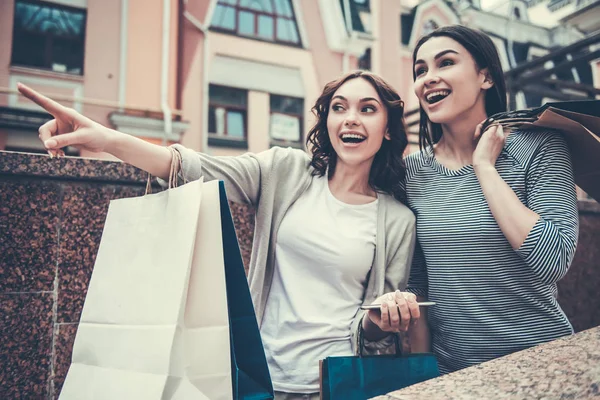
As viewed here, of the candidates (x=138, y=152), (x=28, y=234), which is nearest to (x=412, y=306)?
(x=138, y=152)

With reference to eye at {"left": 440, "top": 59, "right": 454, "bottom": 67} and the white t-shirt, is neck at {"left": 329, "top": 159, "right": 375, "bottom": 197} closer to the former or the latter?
the white t-shirt

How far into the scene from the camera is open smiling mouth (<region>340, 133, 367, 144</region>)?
1.97m

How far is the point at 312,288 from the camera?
1.78 meters

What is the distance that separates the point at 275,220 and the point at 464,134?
0.86 meters

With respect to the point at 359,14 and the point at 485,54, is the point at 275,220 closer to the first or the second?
the point at 485,54

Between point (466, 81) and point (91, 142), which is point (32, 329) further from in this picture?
point (466, 81)

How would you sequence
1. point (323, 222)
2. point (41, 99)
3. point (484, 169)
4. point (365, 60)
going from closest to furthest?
point (41, 99)
point (484, 169)
point (323, 222)
point (365, 60)

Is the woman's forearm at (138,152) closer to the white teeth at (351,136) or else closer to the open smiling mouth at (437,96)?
the white teeth at (351,136)

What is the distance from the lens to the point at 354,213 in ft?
6.33

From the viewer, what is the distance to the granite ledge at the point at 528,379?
1.21m

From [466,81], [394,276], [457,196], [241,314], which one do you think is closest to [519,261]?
[457,196]

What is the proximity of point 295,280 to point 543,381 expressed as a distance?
86 cm

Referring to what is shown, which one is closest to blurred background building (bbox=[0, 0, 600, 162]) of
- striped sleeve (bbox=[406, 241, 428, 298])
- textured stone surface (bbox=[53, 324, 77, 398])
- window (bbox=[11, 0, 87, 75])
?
window (bbox=[11, 0, 87, 75])

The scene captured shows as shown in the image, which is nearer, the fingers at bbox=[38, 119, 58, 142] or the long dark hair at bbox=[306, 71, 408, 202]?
the fingers at bbox=[38, 119, 58, 142]
